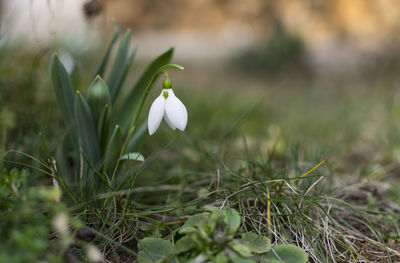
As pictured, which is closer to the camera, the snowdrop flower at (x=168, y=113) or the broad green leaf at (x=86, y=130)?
the snowdrop flower at (x=168, y=113)

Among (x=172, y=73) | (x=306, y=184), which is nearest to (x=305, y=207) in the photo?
(x=306, y=184)

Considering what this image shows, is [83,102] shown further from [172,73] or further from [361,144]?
[172,73]

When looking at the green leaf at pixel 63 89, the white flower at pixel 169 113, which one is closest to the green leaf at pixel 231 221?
the white flower at pixel 169 113

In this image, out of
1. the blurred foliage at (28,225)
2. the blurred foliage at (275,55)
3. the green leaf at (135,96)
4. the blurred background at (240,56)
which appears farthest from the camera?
the blurred foliage at (275,55)

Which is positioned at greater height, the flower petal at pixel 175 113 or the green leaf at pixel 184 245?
the flower petal at pixel 175 113

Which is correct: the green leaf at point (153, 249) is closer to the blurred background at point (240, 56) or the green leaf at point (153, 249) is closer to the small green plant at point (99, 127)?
the small green plant at point (99, 127)

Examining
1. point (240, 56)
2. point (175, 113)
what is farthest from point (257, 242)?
point (240, 56)

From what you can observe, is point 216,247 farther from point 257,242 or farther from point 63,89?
point 63,89
